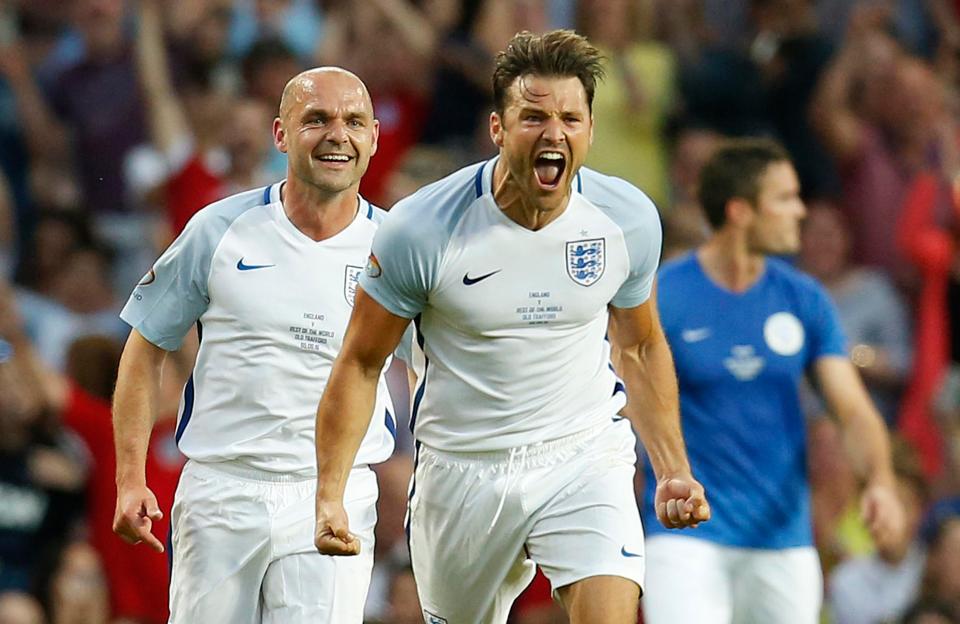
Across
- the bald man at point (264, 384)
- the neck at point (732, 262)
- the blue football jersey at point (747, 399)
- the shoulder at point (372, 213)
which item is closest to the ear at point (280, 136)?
the bald man at point (264, 384)

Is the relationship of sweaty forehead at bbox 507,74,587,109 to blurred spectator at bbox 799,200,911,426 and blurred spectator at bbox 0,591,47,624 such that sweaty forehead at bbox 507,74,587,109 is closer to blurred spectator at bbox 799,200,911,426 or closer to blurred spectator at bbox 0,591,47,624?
blurred spectator at bbox 0,591,47,624

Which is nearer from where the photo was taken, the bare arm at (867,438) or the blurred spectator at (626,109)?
the bare arm at (867,438)

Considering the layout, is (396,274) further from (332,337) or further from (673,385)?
(673,385)

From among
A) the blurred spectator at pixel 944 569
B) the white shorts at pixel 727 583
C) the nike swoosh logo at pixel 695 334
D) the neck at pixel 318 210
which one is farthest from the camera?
the blurred spectator at pixel 944 569

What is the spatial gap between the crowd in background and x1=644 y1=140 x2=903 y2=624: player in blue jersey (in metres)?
2.28

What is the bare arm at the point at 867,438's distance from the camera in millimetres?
7965

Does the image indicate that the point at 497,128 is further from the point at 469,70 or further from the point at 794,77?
the point at 794,77

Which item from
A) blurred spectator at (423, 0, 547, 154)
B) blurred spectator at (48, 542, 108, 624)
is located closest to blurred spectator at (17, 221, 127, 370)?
blurred spectator at (48, 542, 108, 624)

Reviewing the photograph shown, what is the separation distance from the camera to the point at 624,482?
21.0 ft

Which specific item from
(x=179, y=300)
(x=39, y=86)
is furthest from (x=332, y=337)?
(x=39, y=86)

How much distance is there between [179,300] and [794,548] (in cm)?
294

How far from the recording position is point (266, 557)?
6.56 meters

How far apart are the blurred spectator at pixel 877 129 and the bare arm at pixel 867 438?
3858 mm

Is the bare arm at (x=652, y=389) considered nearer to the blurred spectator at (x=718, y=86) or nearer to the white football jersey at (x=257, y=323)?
the white football jersey at (x=257, y=323)
